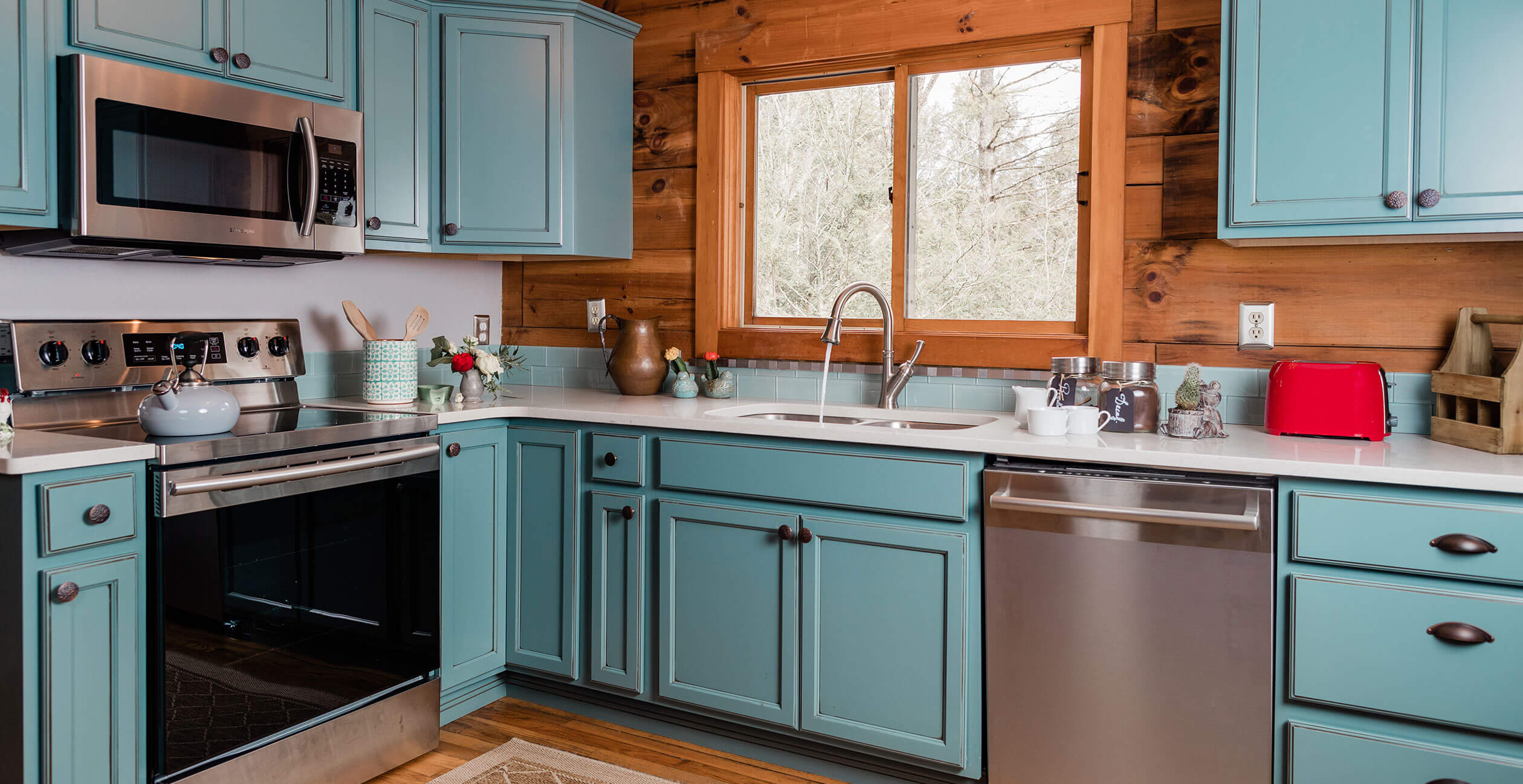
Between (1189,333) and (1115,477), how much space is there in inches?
27.9

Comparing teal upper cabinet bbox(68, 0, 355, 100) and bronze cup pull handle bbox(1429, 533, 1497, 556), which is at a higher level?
teal upper cabinet bbox(68, 0, 355, 100)

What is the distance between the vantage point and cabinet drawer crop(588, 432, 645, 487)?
8.38 ft

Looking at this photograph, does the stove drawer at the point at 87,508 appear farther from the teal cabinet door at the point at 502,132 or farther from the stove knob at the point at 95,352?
the teal cabinet door at the point at 502,132

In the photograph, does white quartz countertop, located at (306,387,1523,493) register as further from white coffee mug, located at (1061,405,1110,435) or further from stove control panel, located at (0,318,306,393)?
stove control panel, located at (0,318,306,393)

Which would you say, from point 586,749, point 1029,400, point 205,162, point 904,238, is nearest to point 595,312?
point 904,238

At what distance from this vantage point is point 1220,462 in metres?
1.91

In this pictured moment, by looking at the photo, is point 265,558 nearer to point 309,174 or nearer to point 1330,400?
Result: point 309,174

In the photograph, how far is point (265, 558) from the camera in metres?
2.10

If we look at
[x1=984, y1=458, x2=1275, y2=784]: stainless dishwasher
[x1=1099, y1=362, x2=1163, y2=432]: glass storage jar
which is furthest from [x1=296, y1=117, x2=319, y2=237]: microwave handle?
[x1=1099, y1=362, x2=1163, y2=432]: glass storage jar

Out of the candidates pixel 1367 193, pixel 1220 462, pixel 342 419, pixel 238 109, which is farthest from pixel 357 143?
pixel 1367 193

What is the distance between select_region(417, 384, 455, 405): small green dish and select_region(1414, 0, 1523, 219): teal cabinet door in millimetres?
2413

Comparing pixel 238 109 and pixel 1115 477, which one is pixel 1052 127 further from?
pixel 238 109

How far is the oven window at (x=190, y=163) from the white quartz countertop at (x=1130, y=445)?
2.06 feet

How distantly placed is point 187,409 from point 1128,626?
1968 millimetres
